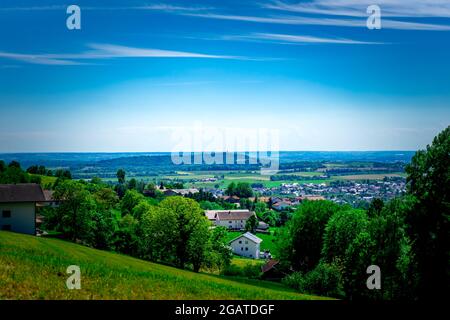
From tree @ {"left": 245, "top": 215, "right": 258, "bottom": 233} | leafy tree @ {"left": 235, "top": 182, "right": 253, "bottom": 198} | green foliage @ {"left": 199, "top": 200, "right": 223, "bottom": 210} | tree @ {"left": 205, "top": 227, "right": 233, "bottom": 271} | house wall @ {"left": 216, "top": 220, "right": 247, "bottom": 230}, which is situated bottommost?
house wall @ {"left": 216, "top": 220, "right": 247, "bottom": 230}

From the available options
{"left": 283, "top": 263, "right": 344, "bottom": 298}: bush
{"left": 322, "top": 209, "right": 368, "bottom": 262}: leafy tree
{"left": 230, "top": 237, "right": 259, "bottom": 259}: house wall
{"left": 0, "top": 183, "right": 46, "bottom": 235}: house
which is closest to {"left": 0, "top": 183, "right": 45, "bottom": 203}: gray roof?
{"left": 0, "top": 183, "right": 46, "bottom": 235}: house

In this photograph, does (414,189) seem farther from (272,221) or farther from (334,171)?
(272,221)

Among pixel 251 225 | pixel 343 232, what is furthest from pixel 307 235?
pixel 251 225

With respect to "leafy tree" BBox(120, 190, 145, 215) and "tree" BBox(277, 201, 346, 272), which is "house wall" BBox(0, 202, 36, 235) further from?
"leafy tree" BBox(120, 190, 145, 215)

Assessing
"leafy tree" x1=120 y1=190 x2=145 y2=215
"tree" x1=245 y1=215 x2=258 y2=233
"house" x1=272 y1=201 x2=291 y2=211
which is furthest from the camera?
"house" x1=272 y1=201 x2=291 y2=211

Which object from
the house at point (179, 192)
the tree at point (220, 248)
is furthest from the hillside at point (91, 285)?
the house at point (179, 192)

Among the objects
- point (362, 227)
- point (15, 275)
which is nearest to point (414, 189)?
point (362, 227)
